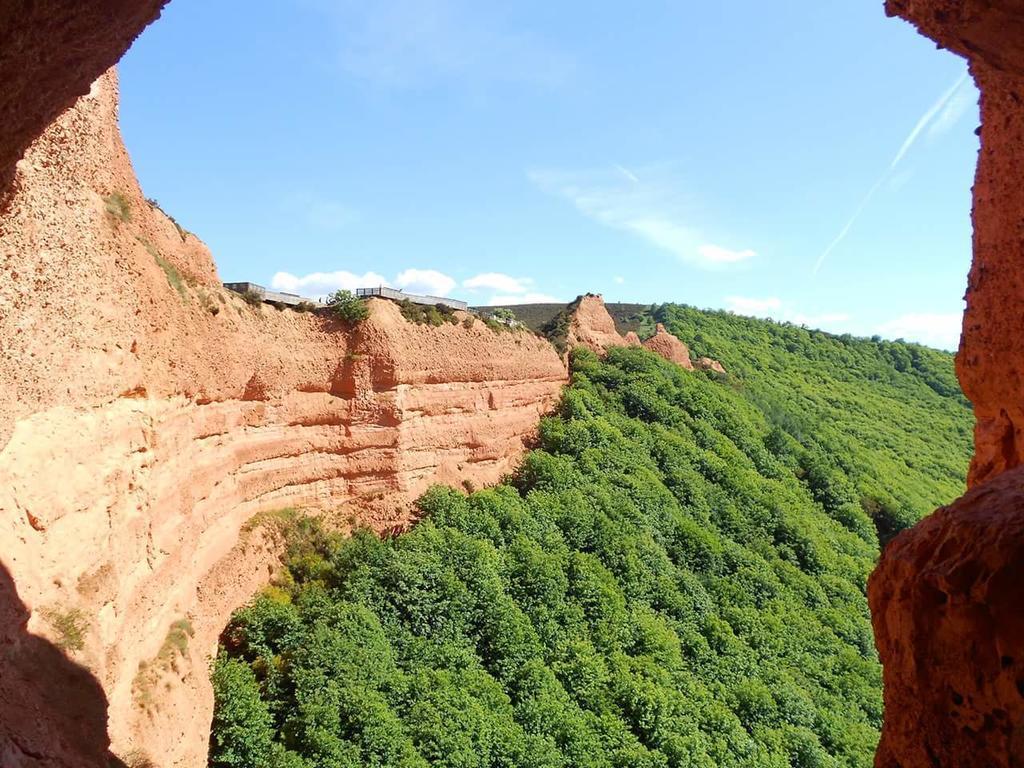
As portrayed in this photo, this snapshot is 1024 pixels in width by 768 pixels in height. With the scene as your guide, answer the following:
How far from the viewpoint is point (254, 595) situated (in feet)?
41.8

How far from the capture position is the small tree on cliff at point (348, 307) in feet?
49.7

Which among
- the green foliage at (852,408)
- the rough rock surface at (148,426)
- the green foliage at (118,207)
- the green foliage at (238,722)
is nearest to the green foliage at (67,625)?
the rough rock surface at (148,426)

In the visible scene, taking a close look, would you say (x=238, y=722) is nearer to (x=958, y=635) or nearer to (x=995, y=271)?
(x=958, y=635)

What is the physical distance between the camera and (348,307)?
15.2 metres

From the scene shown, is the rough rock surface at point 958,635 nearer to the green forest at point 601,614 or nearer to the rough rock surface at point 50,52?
the rough rock surface at point 50,52

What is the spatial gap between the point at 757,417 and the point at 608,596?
16670 millimetres

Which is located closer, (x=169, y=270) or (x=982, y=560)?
(x=982, y=560)

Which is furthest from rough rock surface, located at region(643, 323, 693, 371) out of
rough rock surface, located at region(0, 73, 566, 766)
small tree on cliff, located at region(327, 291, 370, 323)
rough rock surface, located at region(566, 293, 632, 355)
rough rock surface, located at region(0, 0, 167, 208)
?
rough rock surface, located at region(0, 0, 167, 208)

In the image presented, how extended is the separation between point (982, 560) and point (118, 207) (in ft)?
37.1

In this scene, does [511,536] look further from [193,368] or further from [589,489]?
[193,368]

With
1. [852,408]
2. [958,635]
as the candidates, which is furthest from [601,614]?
[852,408]

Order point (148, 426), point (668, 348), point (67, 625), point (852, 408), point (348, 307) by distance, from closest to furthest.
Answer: point (67, 625) < point (148, 426) < point (348, 307) < point (668, 348) < point (852, 408)

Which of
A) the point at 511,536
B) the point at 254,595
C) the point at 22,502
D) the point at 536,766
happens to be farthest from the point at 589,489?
the point at 22,502

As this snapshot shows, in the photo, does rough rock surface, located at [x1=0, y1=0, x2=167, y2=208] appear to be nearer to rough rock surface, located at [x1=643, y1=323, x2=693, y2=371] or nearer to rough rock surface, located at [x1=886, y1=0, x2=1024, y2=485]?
rough rock surface, located at [x1=886, y1=0, x2=1024, y2=485]
